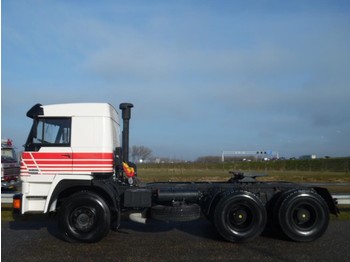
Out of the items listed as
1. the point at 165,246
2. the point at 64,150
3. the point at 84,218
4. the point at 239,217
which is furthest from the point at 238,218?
the point at 64,150

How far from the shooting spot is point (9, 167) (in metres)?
19.7

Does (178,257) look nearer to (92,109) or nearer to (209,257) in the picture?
(209,257)

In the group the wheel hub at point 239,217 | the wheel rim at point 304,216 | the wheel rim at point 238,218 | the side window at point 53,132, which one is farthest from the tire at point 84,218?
the wheel rim at point 304,216

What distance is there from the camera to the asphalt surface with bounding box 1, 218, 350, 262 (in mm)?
7418

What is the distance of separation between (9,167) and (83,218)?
1221cm

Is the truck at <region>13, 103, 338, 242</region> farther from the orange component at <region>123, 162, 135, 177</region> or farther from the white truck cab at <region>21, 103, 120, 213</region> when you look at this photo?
the orange component at <region>123, 162, 135, 177</region>

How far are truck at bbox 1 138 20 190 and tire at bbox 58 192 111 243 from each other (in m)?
10.8

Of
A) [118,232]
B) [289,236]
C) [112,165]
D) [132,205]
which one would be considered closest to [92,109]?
[112,165]

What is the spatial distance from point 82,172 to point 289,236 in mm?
4513

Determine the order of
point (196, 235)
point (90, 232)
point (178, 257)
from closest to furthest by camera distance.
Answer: point (178, 257) → point (90, 232) → point (196, 235)

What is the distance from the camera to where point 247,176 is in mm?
9875

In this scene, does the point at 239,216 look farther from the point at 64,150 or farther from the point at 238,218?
the point at 64,150

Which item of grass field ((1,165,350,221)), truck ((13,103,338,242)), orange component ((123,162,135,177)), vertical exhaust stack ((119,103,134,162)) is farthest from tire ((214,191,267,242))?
grass field ((1,165,350,221))

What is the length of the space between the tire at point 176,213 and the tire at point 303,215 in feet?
5.94
